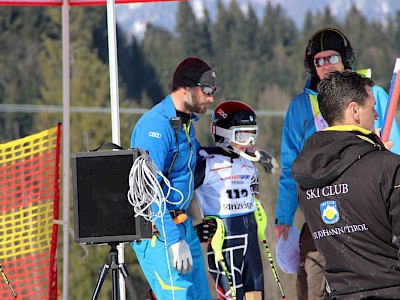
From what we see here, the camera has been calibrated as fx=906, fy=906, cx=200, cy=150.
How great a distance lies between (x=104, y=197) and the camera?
13.2 ft

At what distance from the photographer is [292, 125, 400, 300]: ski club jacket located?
309cm

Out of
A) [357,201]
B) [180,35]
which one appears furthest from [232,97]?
[357,201]

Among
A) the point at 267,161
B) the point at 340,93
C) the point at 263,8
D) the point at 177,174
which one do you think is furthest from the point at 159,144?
the point at 263,8

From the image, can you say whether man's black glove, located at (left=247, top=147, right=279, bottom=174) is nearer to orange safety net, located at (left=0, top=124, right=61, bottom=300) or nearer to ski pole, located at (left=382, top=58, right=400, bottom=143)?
ski pole, located at (left=382, top=58, right=400, bottom=143)

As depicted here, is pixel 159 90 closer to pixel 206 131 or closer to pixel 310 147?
pixel 206 131

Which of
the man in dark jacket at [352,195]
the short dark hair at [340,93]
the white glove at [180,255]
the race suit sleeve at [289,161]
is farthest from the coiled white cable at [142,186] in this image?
the race suit sleeve at [289,161]

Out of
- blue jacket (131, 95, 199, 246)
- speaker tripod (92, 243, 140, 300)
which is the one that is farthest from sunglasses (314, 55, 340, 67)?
speaker tripod (92, 243, 140, 300)

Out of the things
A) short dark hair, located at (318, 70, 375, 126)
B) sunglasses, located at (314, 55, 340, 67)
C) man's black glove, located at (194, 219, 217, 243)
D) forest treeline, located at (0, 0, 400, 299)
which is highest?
forest treeline, located at (0, 0, 400, 299)

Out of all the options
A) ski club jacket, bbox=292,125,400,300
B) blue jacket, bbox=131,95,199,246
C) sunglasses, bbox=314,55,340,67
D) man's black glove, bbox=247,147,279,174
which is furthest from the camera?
man's black glove, bbox=247,147,279,174

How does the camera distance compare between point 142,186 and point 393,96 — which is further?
point 393,96

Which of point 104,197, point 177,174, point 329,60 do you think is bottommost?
point 104,197

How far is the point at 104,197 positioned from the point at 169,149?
2.42ft

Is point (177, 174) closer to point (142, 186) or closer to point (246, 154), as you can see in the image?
point (246, 154)

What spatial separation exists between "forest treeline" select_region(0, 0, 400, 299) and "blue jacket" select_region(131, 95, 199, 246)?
24.4 m
